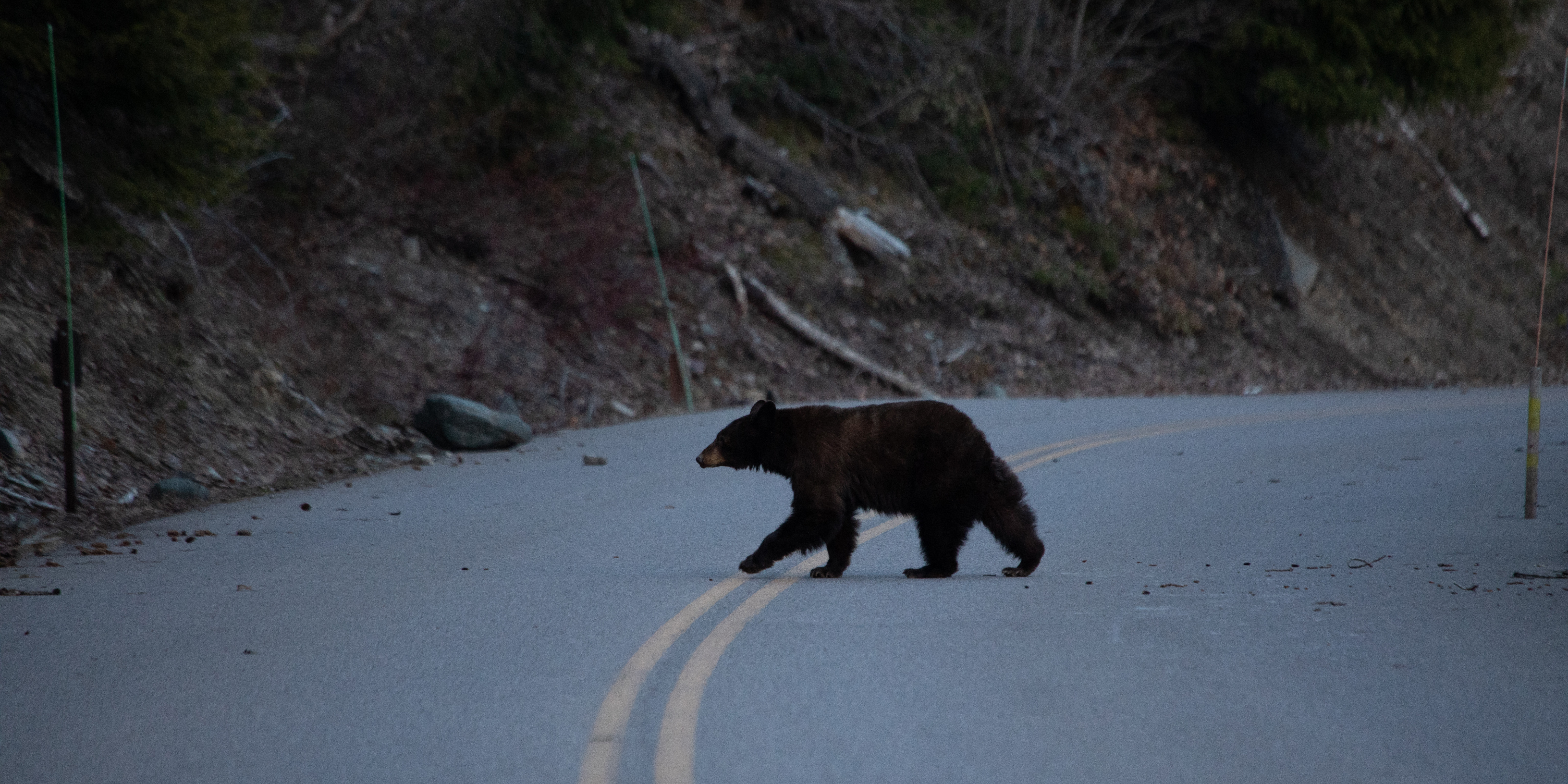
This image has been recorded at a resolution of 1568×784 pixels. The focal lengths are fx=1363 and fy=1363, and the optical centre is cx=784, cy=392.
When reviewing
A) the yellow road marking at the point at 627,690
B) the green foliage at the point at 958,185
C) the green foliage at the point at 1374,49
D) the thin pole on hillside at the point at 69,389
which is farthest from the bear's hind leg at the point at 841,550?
the green foliage at the point at 1374,49

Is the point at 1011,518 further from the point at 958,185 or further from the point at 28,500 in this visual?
the point at 958,185

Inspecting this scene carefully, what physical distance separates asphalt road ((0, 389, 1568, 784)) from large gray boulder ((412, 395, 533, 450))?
3.54 meters

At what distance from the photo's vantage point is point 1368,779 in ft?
14.1

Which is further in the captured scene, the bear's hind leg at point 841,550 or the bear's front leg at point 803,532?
the bear's hind leg at point 841,550

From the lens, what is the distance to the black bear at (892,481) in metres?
7.63

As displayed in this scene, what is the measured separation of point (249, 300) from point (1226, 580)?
13.2m

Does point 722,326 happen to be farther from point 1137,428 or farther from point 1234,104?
point 1234,104

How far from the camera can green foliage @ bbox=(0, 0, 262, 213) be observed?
38.4 feet

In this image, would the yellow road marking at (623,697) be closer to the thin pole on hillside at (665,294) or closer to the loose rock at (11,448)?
the loose rock at (11,448)

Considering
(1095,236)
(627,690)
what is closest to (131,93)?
(627,690)

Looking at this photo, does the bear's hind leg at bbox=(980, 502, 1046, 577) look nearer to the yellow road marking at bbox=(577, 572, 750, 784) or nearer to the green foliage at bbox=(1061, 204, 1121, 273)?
the yellow road marking at bbox=(577, 572, 750, 784)

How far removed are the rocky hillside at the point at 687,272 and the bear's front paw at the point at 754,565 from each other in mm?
5206

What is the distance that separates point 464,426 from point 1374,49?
Result: 2415 centimetres

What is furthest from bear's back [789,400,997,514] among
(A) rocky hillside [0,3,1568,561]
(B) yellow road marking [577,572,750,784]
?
(A) rocky hillside [0,3,1568,561]
